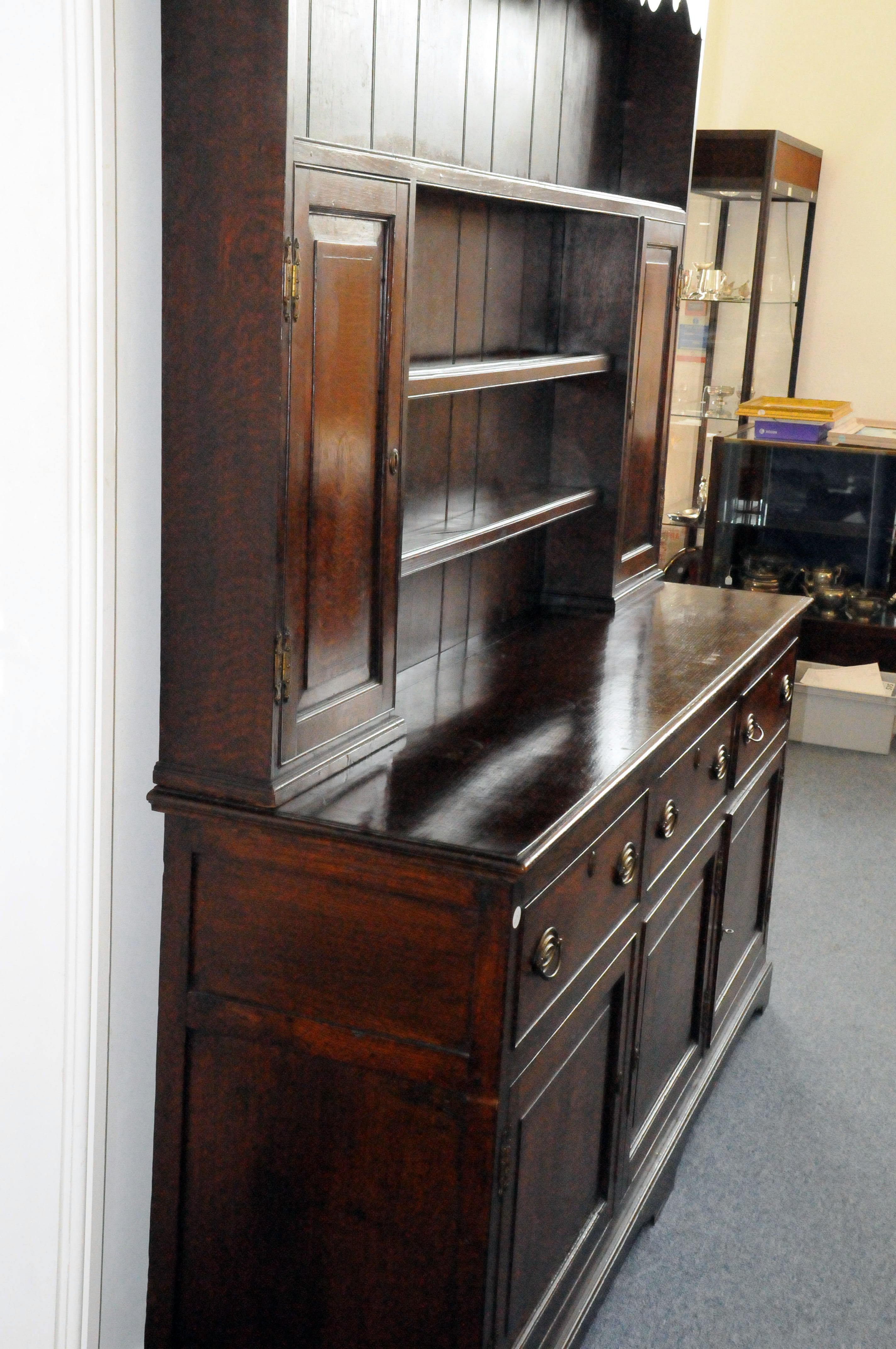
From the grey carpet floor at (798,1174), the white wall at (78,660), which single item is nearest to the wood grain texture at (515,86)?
the white wall at (78,660)

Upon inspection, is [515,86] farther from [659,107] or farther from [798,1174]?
[798,1174]

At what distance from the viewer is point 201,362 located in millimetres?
1517

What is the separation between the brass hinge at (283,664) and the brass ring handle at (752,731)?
1.30 metres

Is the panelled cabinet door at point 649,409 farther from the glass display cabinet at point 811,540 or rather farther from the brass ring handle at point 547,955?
the glass display cabinet at point 811,540

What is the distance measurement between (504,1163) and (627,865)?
1.65 ft

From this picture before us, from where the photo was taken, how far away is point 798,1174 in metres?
2.51

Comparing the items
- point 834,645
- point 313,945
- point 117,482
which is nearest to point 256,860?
point 313,945

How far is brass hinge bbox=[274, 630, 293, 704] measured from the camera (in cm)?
156

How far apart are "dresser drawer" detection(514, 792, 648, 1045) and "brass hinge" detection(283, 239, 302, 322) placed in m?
0.71

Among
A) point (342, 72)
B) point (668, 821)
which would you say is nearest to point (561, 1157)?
point (668, 821)

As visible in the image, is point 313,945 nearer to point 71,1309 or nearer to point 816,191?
point 71,1309

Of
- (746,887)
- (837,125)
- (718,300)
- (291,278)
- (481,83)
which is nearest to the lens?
(291,278)

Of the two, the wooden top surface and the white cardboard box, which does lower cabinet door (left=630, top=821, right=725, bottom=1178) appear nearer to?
the wooden top surface

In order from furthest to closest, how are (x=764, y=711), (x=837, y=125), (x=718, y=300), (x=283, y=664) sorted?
1. (x=837, y=125)
2. (x=718, y=300)
3. (x=764, y=711)
4. (x=283, y=664)
